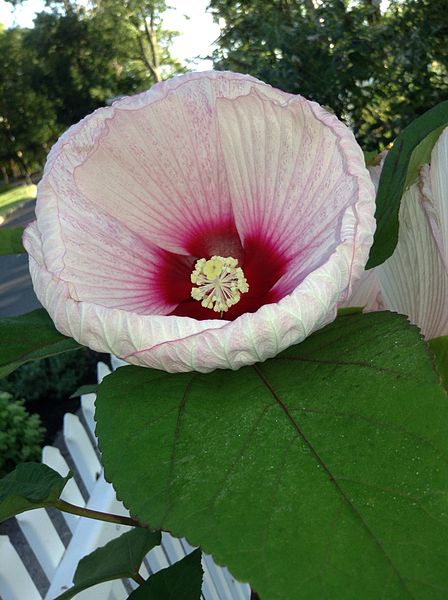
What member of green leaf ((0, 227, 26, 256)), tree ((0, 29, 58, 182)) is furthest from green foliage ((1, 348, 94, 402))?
tree ((0, 29, 58, 182))

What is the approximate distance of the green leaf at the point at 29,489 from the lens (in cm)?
67

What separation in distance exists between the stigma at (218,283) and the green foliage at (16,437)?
3.76 meters

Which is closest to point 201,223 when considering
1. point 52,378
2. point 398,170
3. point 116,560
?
point 398,170

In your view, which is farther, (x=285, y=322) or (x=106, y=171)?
(x=106, y=171)

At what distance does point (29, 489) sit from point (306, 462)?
1.45 ft

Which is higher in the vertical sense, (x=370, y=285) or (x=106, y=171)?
(x=106, y=171)

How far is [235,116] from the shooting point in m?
0.55

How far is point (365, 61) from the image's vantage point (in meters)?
4.59

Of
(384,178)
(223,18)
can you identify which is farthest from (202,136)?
(223,18)

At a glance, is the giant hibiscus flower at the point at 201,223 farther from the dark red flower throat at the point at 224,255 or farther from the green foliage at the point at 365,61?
the green foliage at the point at 365,61

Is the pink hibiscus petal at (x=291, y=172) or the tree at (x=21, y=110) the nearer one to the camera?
the pink hibiscus petal at (x=291, y=172)

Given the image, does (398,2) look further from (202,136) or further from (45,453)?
(202,136)

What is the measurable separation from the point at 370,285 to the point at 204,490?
272mm

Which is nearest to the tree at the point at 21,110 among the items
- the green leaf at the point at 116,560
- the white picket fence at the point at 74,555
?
the white picket fence at the point at 74,555
